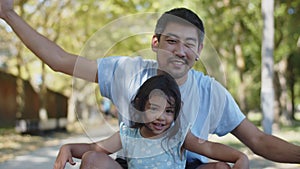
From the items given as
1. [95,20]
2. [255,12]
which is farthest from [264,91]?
[95,20]

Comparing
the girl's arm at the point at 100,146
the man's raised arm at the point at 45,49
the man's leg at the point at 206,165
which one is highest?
the man's raised arm at the point at 45,49

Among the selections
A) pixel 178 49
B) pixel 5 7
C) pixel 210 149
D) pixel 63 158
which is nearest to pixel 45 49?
pixel 5 7

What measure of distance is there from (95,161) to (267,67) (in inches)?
316

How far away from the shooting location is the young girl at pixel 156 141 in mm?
2549

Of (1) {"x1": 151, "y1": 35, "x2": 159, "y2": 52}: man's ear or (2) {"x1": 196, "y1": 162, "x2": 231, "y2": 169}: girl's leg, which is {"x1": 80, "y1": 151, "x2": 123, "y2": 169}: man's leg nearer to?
(2) {"x1": 196, "y1": 162, "x2": 231, "y2": 169}: girl's leg

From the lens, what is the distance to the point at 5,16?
2605 millimetres

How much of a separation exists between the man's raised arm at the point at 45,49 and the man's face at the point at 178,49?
382 millimetres

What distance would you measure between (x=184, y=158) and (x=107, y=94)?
1.74ft

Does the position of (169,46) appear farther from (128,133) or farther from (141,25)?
(128,133)

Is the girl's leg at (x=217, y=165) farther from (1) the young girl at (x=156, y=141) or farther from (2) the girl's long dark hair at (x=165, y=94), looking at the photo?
(2) the girl's long dark hair at (x=165, y=94)

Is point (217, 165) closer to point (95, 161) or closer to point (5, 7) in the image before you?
point (95, 161)

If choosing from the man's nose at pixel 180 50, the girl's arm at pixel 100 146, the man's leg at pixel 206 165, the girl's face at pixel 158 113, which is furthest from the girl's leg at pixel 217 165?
the man's nose at pixel 180 50

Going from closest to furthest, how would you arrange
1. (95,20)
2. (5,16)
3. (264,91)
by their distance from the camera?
(5,16) → (264,91) → (95,20)

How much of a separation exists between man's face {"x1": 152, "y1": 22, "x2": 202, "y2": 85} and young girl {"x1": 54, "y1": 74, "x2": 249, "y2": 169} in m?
0.06
